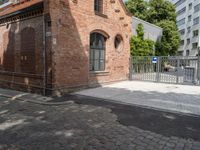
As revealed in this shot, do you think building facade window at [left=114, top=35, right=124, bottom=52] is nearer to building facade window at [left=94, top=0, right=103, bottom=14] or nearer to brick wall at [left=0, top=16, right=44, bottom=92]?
building facade window at [left=94, top=0, right=103, bottom=14]

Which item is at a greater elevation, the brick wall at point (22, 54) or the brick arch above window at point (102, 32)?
the brick arch above window at point (102, 32)

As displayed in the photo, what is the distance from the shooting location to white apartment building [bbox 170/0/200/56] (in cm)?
4369

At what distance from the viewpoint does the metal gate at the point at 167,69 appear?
532 inches

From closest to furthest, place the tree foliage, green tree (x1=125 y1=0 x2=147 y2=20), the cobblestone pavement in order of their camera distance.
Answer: the cobblestone pavement
the tree foliage
green tree (x1=125 y1=0 x2=147 y2=20)

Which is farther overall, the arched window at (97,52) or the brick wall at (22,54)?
the arched window at (97,52)

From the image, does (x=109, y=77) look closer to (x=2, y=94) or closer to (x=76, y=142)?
(x=2, y=94)

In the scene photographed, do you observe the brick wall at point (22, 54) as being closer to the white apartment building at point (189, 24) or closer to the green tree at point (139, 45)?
the green tree at point (139, 45)

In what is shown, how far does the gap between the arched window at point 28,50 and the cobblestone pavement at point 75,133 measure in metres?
3.90

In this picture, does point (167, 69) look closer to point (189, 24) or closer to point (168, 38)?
point (168, 38)

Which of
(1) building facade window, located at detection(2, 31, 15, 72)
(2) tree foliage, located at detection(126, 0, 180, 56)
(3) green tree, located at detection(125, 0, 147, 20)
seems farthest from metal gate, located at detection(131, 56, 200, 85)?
(3) green tree, located at detection(125, 0, 147, 20)

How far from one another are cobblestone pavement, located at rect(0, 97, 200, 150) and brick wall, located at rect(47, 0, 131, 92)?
11.0ft

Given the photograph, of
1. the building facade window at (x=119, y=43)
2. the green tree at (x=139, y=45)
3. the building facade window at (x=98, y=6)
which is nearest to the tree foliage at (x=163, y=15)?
the green tree at (x=139, y=45)

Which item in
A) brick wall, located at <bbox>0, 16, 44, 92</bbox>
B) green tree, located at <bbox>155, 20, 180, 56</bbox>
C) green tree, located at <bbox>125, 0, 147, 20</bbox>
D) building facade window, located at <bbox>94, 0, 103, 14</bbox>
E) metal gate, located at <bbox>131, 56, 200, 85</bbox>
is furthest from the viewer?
green tree, located at <bbox>125, 0, 147, 20</bbox>

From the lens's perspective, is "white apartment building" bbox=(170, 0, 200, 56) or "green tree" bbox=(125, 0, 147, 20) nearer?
"green tree" bbox=(125, 0, 147, 20)
